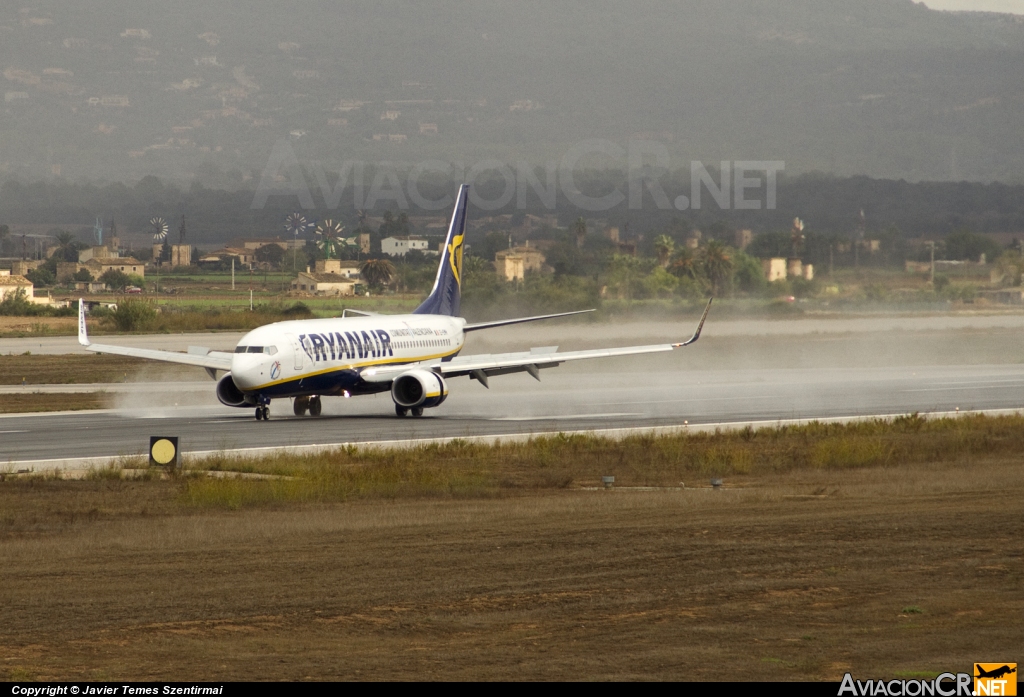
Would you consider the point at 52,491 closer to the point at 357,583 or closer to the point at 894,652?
the point at 357,583

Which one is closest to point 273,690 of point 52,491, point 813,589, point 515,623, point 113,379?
point 515,623

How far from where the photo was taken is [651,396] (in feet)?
200

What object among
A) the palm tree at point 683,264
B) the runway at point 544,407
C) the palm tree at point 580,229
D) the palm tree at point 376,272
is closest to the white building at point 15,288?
the palm tree at point 376,272

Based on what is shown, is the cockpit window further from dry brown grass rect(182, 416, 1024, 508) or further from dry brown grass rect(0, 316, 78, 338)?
dry brown grass rect(0, 316, 78, 338)

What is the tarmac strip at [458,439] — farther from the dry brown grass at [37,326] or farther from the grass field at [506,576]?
the dry brown grass at [37,326]

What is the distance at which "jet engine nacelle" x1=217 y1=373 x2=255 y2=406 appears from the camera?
4853 centimetres

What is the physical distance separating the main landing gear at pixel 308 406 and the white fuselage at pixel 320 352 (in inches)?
82.0

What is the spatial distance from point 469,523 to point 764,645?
9707mm

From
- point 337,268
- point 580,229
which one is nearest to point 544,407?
point 580,229

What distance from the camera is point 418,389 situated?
164 ft

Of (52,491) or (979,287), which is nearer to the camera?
(52,491)

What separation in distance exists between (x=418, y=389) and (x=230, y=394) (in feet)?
23.0

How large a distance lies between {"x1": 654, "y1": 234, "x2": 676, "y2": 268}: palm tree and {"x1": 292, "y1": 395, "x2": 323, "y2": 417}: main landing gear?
58.1m

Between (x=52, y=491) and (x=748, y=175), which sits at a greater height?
(x=748, y=175)
